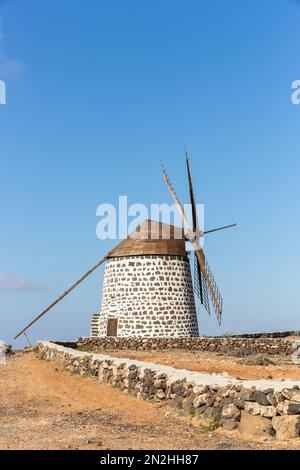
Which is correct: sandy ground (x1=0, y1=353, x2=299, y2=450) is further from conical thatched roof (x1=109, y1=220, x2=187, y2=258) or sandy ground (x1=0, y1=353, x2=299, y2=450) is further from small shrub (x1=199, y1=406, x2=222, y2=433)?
conical thatched roof (x1=109, y1=220, x2=187, y2=258)

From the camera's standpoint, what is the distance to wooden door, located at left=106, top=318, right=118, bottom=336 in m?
29.4

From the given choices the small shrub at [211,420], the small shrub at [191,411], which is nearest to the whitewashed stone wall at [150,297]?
the small shrub at [191,411]

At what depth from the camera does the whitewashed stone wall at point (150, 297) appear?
28844 millimetres

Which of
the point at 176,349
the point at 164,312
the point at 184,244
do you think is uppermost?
the point at 184,244

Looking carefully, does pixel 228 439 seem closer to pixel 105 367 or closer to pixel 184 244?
pixel 105 367

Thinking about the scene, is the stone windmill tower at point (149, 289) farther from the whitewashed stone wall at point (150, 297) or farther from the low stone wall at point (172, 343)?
the low stone wall at point (172, 343)

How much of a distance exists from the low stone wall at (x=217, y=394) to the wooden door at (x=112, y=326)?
16.4 metres

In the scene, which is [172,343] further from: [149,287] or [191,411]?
[191,411]

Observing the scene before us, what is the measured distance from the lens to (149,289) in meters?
28.9

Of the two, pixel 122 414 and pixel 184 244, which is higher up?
pixel 184 244

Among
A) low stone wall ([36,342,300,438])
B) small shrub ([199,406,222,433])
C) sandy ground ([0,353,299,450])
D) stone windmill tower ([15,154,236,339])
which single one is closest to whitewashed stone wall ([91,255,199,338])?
stone windmill tower ([15,154,236,339])

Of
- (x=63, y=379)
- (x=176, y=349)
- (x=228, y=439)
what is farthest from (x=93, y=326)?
(x=228, y=439)
